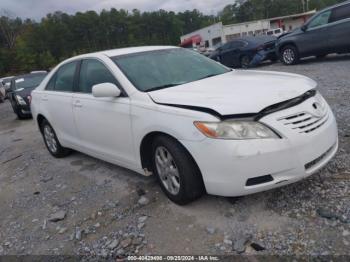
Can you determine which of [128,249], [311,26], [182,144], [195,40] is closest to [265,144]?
[182,144]

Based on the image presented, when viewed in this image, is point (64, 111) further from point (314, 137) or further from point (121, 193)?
point (314, 137)

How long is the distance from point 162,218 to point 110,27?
9695 cm

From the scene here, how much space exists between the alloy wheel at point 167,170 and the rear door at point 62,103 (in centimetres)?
181

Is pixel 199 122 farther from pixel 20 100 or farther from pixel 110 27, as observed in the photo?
pixel 110 27

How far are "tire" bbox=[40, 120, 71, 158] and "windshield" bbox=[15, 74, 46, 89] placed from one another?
6654 millimetres

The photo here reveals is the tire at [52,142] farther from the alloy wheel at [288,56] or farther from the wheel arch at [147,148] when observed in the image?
the alloy wheel at [288,56]

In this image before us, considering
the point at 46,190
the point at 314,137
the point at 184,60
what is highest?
the point at 184,60

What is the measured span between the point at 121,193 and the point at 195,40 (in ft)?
217

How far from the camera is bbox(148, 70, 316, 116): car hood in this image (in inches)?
118

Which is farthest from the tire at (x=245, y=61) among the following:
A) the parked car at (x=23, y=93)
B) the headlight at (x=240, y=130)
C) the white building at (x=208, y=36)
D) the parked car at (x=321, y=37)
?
the white building at (x=208, y=36)

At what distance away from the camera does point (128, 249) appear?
3021 mm

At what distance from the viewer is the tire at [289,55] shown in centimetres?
1215

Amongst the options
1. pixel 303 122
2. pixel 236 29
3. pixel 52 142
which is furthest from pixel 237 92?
pixel 236 29

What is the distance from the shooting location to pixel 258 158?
2.87 metres
